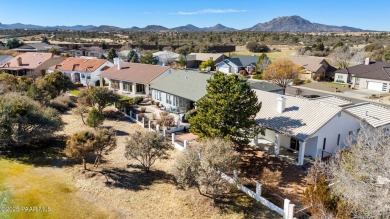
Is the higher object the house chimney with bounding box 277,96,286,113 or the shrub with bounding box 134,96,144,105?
the house chimney with bounding box 277,96,286,113

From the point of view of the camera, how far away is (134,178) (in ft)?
78.0

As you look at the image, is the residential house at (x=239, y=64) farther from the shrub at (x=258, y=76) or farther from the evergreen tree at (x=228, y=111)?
the evergreen tree at (x=228, y=111)

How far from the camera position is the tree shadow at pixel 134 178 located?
22641mm

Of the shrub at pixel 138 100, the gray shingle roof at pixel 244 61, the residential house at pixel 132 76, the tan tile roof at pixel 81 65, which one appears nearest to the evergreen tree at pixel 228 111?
the shrub at pixel 138 100

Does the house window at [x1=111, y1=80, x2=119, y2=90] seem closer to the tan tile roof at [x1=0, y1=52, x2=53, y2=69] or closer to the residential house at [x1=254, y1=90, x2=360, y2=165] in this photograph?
the tan tile roof at [x1=0, y1=52, x2=53, y2=69]

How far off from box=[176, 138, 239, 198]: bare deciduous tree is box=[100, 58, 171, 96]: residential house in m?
29.5

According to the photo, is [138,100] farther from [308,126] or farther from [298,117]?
[308,126]

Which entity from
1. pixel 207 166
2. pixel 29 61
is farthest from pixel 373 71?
pixel 29 61

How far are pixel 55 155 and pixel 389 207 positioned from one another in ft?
84.4

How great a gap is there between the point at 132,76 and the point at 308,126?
1352 inches

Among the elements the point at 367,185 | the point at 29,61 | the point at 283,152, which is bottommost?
the point at 283,152

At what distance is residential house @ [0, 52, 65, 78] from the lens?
65250 mm

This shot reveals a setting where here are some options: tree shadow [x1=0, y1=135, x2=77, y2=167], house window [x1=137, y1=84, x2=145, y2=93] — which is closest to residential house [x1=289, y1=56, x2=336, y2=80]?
house window [x1=137, y1=84, x2=145, y2=93]

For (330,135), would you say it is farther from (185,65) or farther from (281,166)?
(185,65)
